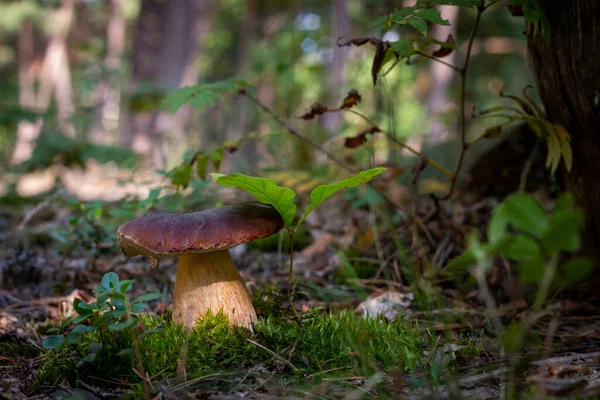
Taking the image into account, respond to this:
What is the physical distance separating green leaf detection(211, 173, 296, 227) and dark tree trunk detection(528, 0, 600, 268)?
52.2 inches

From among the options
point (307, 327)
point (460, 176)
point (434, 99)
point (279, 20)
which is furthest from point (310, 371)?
point (279, 20)

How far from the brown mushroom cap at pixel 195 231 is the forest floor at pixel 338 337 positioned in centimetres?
39

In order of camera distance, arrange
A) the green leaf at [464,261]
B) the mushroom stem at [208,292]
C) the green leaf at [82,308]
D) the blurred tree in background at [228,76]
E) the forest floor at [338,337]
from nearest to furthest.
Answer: the green leaf at [464,261] → the forest floor at [338,337] → the green leaf at [82,308] → the mushroom stem at [208,292] → the blurred tree in background at [228,76]

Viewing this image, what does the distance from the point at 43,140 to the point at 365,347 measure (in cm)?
503

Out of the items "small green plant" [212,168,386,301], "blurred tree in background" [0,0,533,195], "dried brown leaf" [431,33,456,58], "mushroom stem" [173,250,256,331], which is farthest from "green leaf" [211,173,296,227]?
"dried brown leaf" [431,33,456,58]

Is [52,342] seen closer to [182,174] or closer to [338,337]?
[338,337]

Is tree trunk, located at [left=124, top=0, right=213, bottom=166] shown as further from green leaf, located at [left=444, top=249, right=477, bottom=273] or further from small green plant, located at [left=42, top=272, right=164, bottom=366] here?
green leaf, located at [left=444, top=249, right=477, bottom=273]

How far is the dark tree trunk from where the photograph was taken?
1.97 m

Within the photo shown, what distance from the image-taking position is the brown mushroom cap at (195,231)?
169cm

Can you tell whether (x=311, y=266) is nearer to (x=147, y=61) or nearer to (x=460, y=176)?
(x=460, y=176)

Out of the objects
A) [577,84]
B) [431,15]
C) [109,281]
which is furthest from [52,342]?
[577,84]

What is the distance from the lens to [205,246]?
1.69 meters

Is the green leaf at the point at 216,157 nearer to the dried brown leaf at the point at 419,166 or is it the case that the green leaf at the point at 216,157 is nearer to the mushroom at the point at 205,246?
the mushroom at the point at 205,246

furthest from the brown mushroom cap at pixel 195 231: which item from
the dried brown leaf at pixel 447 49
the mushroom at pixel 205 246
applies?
the dried brown leaf at pixel 447 49
